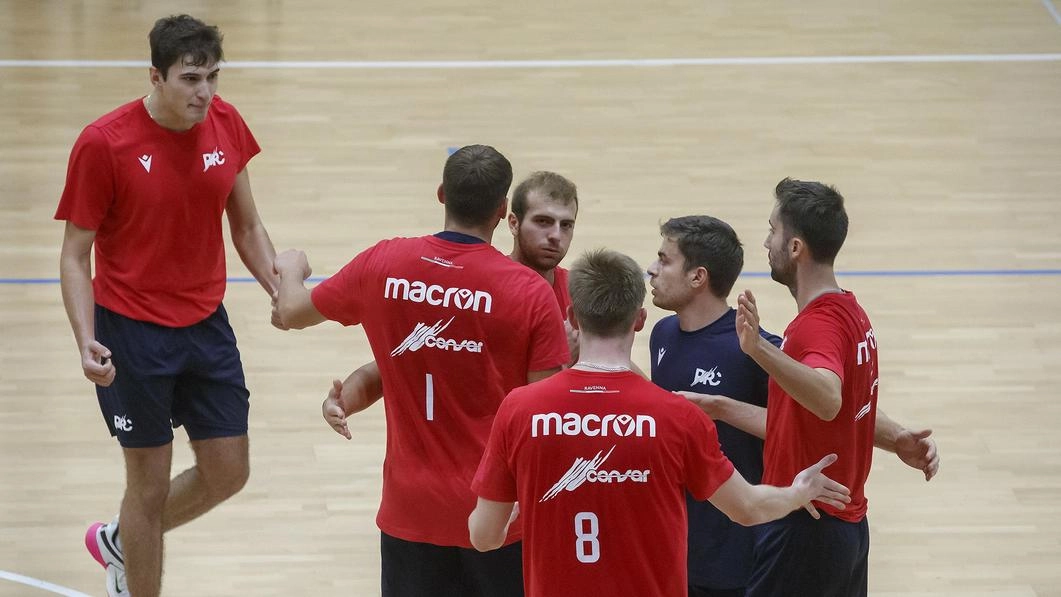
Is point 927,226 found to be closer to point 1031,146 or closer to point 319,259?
point 1031,146

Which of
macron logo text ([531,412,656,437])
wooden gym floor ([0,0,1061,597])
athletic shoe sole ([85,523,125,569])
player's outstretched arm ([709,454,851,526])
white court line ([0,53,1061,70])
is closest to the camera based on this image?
macron logo text ([531,412,656,437])

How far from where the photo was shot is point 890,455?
710cm

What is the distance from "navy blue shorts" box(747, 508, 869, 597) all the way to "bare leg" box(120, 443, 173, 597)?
221 centimetres

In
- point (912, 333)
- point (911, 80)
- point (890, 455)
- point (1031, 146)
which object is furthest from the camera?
point (911, 80)

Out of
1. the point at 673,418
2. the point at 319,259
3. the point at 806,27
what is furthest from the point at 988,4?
the point at 673,418

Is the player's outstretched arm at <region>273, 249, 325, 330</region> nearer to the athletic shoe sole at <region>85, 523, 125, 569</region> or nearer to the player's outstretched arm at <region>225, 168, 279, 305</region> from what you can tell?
the player's outstretched arm at <region>225, 168, 279, 305</region>

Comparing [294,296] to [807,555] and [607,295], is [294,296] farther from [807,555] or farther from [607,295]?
[807,555]

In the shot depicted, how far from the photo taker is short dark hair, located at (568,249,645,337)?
11.6 feet

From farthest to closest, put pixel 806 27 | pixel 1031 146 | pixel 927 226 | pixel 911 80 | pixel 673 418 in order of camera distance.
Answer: pixel 806 27 < pixel 911 80 < pixel 1031 146 < pixel 927 226 < pixel 673 418

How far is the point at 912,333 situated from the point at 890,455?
1362mm

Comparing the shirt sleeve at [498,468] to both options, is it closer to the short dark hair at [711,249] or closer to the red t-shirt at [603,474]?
the red t-shirt at [603,474]

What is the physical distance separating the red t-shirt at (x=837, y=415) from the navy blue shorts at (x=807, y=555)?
0.08 meters

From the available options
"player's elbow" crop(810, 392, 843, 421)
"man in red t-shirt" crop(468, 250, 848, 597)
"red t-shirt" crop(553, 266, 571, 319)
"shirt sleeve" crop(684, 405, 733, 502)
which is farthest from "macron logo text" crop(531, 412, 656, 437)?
"red t-shirt" crop(553, 266, 571, 319)

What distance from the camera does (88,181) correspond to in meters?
4.93
